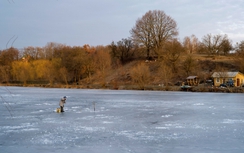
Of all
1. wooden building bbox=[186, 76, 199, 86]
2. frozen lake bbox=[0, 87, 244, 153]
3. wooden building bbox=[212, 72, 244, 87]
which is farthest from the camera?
wooden building bbox=[186, 76, 199, 86]

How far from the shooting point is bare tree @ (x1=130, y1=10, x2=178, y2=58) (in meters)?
58.2

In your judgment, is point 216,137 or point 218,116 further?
point 218,116

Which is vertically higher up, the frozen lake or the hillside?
the hillside

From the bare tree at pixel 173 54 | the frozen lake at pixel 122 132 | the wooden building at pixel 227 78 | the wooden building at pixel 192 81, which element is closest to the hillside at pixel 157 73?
the bare tree at pixel 173 54

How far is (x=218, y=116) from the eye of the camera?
14.2 m

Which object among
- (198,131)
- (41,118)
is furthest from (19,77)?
(198,131)

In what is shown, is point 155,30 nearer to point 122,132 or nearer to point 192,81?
point 192,81

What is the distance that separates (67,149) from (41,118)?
19.3 ft

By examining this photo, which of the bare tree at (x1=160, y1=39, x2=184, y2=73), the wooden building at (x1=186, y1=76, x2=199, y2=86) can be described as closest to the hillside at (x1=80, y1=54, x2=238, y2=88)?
the bare tree at (x1=160, y1=39, x2=184, y2=73)

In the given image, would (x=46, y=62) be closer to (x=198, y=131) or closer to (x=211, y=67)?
(x=211, y=67)

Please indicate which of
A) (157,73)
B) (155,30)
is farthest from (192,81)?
(155,30)

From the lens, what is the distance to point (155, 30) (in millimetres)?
58719

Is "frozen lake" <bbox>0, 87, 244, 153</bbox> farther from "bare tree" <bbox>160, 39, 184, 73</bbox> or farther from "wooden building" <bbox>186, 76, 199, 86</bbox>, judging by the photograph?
"bare tree" <bbox>160, 39, 184, 73</bbox>

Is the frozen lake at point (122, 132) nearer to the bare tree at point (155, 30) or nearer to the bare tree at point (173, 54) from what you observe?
the bare tree at point (173, 54)
